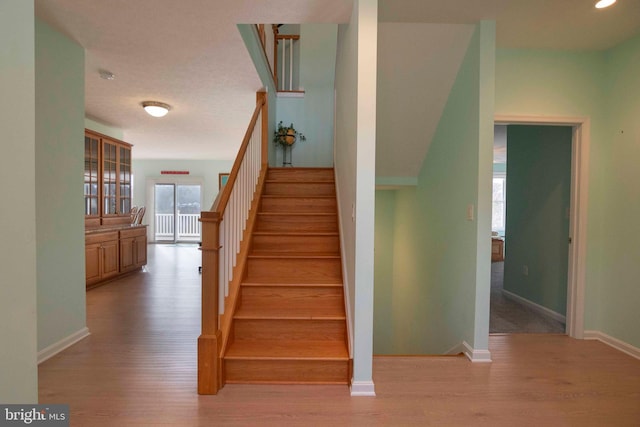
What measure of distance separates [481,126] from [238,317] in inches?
92.4

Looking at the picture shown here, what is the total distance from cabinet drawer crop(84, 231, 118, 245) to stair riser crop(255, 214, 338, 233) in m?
2.65

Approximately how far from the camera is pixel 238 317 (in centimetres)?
225

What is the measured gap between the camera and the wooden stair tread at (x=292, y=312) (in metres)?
2.27

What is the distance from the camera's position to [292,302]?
2.50 metres

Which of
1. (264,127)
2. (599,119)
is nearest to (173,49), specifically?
(264,127)

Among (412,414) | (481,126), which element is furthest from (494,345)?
(481,126)

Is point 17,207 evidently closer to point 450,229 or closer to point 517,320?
point 450,229

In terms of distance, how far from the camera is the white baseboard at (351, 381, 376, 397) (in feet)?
6.26

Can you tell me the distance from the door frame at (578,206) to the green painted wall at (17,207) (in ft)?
10.3

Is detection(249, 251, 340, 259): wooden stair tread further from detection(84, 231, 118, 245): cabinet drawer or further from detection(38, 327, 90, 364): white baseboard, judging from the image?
detection(84, 231, 118, 245): cabinet drawer

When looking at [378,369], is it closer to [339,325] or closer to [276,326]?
[339,325]

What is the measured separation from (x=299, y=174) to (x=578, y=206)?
296cm

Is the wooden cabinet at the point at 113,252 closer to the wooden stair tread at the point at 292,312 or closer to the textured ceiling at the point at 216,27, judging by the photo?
the textured ceiling at the point at 216,27

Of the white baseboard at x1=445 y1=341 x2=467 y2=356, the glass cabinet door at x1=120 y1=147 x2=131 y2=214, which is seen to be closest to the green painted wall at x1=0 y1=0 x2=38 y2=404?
the white baseboard at x1=445 y1=341 x2=467 y2=356
